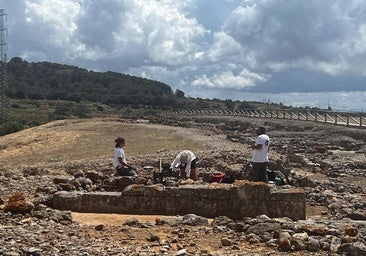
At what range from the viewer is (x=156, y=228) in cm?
970

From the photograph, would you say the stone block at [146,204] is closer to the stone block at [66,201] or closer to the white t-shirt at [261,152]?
the stone block at [66,201]

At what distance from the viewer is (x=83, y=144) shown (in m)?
36.2

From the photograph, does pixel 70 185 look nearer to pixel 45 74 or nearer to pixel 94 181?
pixel 94 181

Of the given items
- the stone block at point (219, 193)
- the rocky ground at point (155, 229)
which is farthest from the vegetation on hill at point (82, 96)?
the stone block at point (219, 193)

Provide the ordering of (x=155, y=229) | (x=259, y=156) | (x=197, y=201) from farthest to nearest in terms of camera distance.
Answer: (x=259, y=156), (x=197, y=201), (x=155, y=229)

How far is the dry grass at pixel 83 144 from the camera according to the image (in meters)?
30.0

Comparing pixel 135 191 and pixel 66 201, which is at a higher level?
pixel 135 191

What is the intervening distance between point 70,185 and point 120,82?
14885 cm

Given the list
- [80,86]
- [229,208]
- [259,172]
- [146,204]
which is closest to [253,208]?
[229,208]

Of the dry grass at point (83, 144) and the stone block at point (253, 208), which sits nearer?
the stone block at point (253, 208)

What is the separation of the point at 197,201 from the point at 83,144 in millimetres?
25342

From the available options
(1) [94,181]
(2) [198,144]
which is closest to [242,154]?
(2) [198,144]

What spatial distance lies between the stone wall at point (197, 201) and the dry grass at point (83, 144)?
570 inches

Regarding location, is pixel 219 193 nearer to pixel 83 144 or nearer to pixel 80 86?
pixel 83 144
